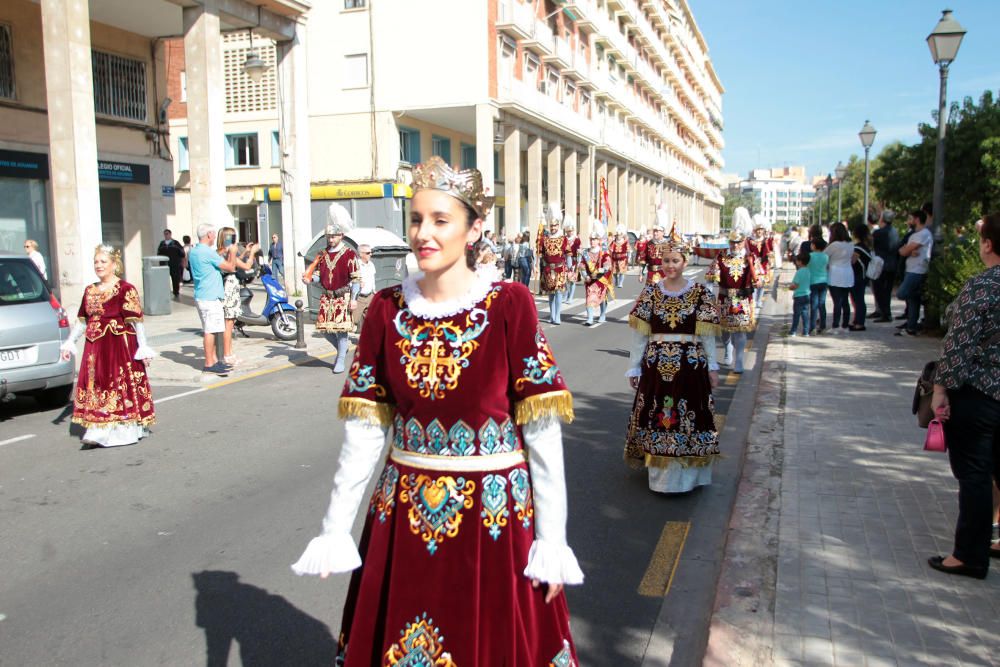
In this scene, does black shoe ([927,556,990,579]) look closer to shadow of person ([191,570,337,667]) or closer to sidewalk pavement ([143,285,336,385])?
shadow of person ([191,570,337,667])

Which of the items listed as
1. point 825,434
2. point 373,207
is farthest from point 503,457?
point 373,207

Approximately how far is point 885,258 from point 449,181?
15.3 m

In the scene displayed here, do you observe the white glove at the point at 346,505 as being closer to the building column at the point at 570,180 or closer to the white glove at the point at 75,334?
the white glove at the point at 75,334

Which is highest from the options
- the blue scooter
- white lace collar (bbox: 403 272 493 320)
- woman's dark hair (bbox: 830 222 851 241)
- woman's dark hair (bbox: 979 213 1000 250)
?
woman's dark hair (bbox: 830 222 851 241)

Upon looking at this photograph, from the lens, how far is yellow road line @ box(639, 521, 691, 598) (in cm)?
461

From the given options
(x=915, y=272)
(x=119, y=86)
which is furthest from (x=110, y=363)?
(x=119, y=86)

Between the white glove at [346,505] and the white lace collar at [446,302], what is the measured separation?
15.9 inches

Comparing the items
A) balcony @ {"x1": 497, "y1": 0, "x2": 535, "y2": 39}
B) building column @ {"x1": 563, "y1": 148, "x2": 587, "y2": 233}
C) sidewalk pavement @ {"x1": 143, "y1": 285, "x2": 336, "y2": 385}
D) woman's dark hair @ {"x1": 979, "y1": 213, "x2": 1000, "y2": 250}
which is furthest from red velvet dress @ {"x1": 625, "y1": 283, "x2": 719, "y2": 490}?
building column @ {"x1": 563, "y1": 148, "x2": 587, "y2": 233}

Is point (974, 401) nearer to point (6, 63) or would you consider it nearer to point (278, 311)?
point (278, 311)

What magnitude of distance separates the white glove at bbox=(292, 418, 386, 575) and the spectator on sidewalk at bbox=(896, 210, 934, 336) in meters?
13.3

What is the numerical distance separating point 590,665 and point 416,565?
5.34 ft

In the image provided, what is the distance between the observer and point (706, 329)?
615cm

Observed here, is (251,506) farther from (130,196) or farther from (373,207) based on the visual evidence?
(373,207)

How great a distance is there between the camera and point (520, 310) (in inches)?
104
